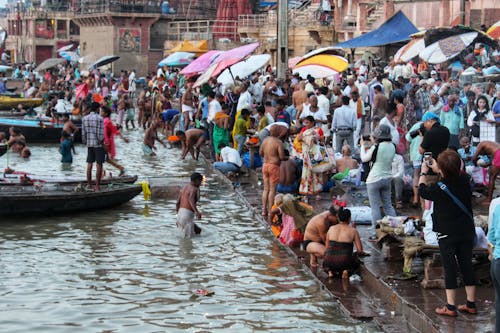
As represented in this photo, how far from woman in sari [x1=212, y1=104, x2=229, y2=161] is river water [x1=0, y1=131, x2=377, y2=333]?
12.6ft

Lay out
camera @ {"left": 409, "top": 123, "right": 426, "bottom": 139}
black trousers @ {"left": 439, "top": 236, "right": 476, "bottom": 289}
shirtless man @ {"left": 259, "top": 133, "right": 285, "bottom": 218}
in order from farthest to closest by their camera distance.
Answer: shirtless man @ {"left": 259, "top": 133, "right": 285, "bottom": 218} → camera @ {"left": 409, "top": 123, "right": 426, "bottom": 139} → black trousers @ {"left": 439, "top": 236, "right": 476, "bottom": 289}

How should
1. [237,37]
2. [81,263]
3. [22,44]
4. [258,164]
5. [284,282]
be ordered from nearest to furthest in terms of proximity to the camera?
[284,282]
[81,263]
[258,164]
[237,37]
[22,44]

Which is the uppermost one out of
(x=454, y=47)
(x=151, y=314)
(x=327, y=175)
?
(x=454, y=47)

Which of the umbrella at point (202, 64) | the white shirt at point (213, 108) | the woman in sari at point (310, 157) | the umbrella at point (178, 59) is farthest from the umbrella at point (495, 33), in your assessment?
the umbrella at point (178, 59)

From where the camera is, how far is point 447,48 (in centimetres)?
1700

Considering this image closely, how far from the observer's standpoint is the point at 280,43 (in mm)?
24188

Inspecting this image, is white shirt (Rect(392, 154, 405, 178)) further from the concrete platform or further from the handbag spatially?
the handbag

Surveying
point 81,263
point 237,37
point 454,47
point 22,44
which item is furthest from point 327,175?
point 22,44

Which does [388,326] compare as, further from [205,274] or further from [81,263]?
[81,263]

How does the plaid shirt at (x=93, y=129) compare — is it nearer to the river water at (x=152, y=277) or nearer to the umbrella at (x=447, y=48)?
the river water at (x=152, y=277)

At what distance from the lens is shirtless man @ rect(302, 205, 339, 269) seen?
11.3m

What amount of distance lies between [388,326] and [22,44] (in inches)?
3319

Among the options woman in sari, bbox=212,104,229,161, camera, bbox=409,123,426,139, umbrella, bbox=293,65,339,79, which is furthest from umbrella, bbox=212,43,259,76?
camera, bbox=409,123,426,139

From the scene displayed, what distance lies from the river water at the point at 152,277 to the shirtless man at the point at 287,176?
0.68 m
